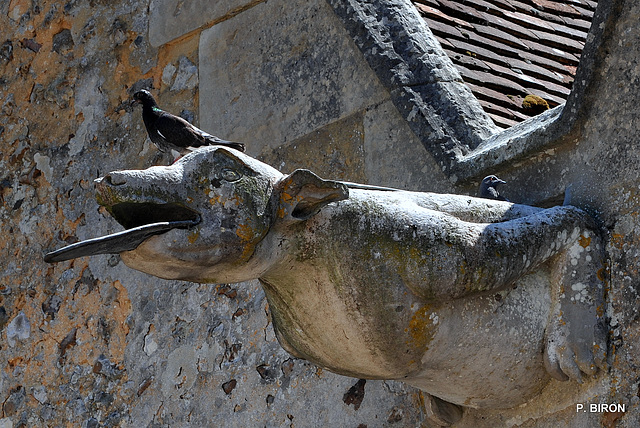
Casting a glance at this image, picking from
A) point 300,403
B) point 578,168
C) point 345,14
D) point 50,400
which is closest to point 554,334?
point 578,168

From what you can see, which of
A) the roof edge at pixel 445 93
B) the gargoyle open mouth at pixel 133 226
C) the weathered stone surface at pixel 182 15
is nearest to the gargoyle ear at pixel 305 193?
the gargoyle open mouth at pixel 133 226

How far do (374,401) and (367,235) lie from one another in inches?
37.1

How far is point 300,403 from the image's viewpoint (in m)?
4.26

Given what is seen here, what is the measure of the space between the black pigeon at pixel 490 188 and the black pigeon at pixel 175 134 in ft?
2.72

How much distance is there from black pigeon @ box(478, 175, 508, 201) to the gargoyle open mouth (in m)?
1.00

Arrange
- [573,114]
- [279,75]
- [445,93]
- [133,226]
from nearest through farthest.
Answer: [133,226] → [573,114] → [445,93] → [279,75]

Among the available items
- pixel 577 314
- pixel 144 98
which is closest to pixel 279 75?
pixel 144 98

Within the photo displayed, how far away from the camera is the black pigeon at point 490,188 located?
3.73 meters

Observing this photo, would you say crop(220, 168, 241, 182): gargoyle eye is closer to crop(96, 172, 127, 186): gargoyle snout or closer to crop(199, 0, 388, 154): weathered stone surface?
crop(96, 172, 127, 186): gargoyle snout

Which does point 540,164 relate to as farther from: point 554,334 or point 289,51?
point 289,51

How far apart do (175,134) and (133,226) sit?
1.22 meters

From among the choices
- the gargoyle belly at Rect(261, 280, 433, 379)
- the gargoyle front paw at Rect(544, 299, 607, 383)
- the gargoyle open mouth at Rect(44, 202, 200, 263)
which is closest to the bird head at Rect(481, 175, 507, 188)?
the gargoyle front paw at Rect(544, 299, 607, 383)

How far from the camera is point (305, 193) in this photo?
3197 mm

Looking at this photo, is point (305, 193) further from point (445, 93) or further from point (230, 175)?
point (445, 93)
